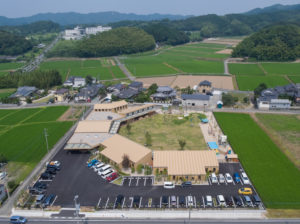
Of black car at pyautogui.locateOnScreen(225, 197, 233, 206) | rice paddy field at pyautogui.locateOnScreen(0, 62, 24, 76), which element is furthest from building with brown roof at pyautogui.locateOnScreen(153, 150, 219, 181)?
rice paddy field at pyautogui.locateOnScreen(0, 62, 24, 76)

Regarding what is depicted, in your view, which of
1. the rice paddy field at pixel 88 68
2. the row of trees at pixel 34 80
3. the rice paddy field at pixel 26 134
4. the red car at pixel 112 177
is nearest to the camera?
the red car at pixel 112 177

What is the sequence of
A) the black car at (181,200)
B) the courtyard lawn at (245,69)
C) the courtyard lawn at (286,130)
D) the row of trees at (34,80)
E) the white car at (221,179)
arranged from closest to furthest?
1. the black car at (181,200)
2. the white car at (221,179)
3. the courtyard lawn at (286,130)
4. the row of trees at (34,80)
5. the courtyard lawn at (245,69)

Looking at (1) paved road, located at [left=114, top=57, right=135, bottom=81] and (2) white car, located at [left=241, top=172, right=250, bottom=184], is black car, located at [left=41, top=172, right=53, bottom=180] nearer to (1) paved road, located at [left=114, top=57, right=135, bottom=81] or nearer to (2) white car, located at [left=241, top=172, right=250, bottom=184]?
(2) white car, located at [left=241, top=172, right=250, bottom=184]

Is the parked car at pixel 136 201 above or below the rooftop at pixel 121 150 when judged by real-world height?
below

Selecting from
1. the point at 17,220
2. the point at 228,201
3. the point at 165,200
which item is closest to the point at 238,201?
the point at 228,201

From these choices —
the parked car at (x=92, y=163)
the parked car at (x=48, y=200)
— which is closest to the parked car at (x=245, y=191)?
the parked car at (x=92, y=163)

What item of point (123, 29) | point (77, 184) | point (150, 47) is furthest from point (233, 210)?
point (123, 29)

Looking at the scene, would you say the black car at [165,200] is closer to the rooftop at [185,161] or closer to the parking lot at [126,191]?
the parking lot at [126,191]
